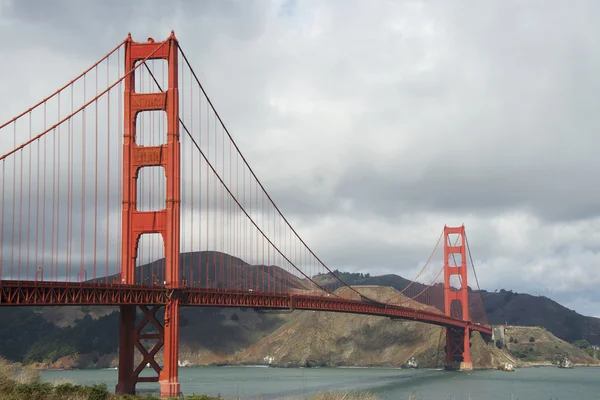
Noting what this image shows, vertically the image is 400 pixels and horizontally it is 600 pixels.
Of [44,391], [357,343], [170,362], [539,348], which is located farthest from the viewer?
[539,348]

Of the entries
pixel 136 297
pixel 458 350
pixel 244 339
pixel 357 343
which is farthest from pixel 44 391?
pixel 244 339

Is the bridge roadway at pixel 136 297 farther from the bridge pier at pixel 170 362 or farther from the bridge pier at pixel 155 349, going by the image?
the bridge pier at pixel 170 362

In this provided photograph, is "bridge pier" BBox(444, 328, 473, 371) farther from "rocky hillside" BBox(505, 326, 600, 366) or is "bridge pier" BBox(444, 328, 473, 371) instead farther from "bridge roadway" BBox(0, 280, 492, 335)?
"bridge roadway" BBox(0, 280, 492, 335)

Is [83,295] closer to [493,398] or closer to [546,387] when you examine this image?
[493,398]

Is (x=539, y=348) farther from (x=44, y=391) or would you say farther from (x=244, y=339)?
(x=44, y=391)

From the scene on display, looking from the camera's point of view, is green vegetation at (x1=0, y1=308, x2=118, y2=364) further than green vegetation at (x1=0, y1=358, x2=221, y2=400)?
Yes

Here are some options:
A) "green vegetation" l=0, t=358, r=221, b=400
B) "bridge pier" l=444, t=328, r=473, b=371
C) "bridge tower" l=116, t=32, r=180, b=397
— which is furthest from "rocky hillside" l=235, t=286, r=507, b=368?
"green vegetation" l=0, t=358, r=221, b=400

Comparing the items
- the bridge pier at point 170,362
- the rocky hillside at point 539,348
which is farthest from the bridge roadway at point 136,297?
the rocky hillside at point 539,348

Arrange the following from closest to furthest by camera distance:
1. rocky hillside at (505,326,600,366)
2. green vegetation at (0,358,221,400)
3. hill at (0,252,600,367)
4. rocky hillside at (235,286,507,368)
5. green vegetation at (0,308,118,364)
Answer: green vegetation at (0,358,221,400)
rocky hillside at (235,286,507,368)
hill at (0,252,600,367)
rocky hillside at (505,326,600,366)
green vegetation at (0,308,118,364)
